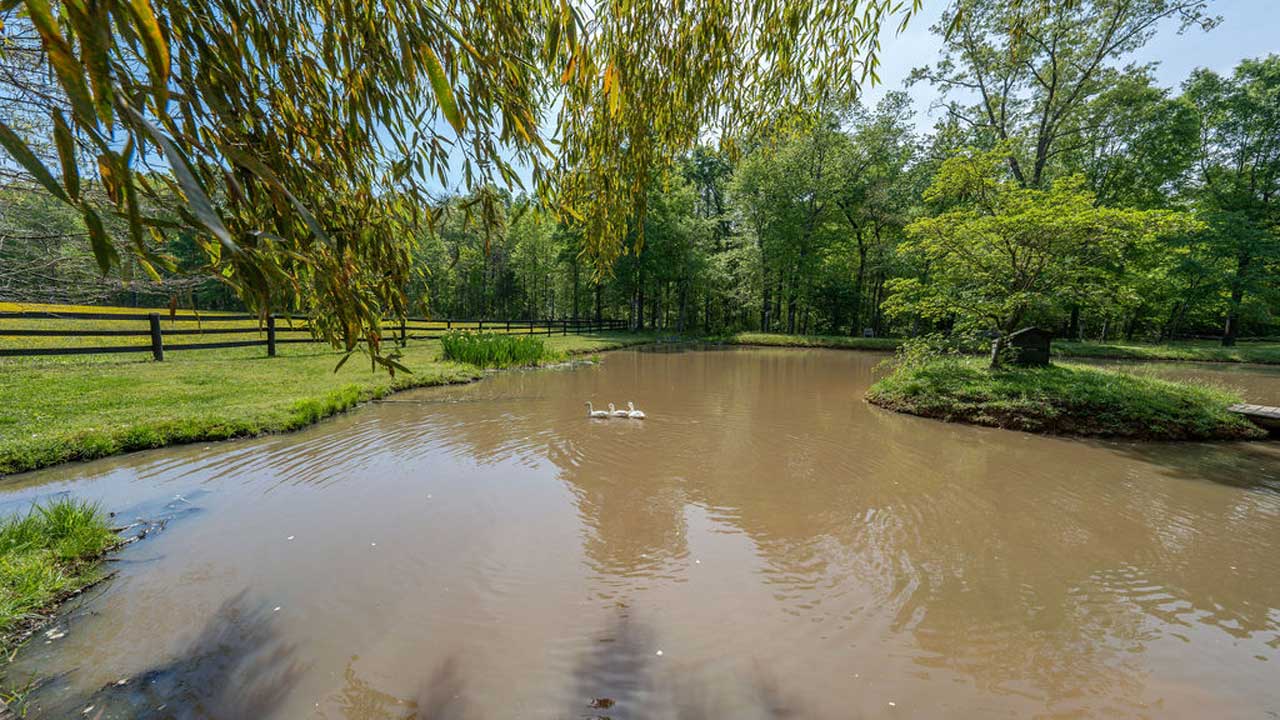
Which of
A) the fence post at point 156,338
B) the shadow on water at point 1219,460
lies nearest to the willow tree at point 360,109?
the shadow on water at point 1219,460

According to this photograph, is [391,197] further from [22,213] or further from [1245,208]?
[1245,208]

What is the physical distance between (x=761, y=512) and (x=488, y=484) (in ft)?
10.5

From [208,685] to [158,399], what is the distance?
786 cm

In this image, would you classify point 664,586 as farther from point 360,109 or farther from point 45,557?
point 45,557

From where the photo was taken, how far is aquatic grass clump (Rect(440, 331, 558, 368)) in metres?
14.7

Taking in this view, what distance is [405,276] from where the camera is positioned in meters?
2.88

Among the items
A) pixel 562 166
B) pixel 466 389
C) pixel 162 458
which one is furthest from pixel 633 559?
pixel 466 389

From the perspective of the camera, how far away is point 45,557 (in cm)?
338

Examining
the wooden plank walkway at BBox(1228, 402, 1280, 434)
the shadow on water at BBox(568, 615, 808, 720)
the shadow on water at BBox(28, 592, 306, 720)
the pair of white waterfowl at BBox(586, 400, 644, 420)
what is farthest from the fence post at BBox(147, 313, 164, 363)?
the wooden plank walkway at BBox(1228, 402, 1280, 434)

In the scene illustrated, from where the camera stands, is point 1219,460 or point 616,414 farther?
point 616,414

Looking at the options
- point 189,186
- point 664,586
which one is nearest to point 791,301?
point 664,586

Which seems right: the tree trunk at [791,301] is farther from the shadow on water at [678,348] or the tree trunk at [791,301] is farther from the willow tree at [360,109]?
the willow tree at [360,109]

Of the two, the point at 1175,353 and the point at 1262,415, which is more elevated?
the point at 1175,353

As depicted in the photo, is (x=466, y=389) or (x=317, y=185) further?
(x=466, y=389)
